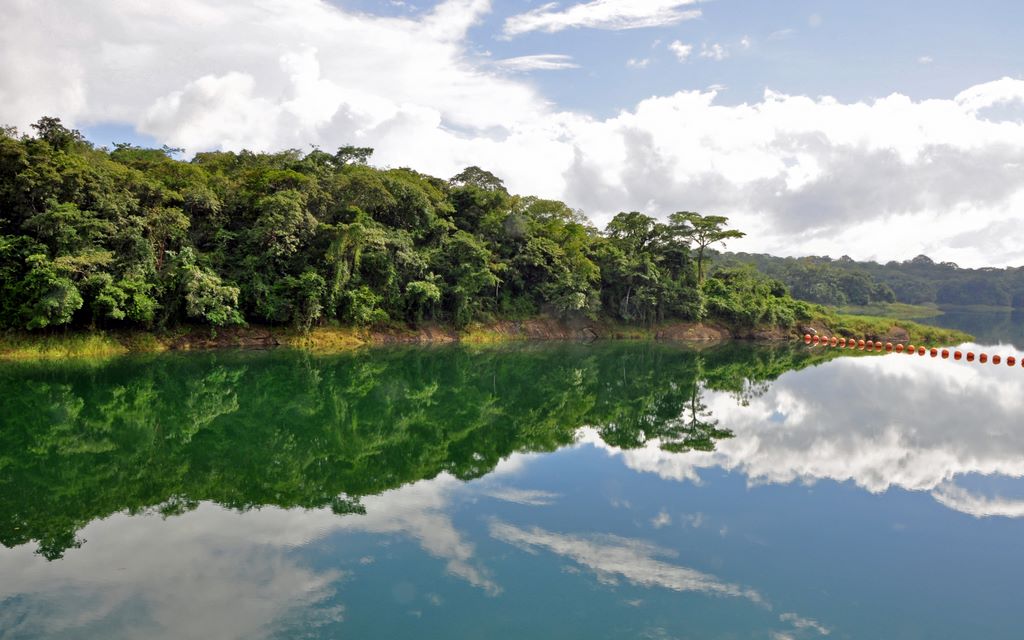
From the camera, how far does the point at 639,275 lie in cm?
3753

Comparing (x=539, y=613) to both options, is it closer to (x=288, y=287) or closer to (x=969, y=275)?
(x=288, y=287)

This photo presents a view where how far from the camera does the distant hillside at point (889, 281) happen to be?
254 ft

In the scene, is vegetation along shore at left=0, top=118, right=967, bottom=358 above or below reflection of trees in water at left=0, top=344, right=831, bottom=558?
above

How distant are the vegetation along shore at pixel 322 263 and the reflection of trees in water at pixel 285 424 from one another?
2.81m

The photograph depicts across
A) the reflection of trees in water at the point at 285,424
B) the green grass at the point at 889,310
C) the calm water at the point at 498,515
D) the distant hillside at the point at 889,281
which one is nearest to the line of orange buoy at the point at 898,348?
the reflection of trees in water at the point at 285,424

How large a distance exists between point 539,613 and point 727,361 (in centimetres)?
2370

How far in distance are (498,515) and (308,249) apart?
22932mm

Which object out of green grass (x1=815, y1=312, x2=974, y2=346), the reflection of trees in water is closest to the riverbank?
green grass (x1=815, y1=312, x2=974, y2=346)

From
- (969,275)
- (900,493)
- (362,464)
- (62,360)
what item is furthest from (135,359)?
(969,275)

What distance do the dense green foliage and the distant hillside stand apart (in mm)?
37044

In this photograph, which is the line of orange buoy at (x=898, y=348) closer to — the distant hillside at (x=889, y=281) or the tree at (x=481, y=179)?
the tree at (x=481, y=179)

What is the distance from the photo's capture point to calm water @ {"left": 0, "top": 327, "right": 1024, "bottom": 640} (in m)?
5.32

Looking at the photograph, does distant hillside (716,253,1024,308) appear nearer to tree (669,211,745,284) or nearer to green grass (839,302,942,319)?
green grass (839,302,942,319)

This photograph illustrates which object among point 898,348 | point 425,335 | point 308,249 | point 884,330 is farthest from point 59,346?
point 884,330
